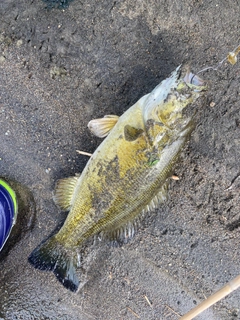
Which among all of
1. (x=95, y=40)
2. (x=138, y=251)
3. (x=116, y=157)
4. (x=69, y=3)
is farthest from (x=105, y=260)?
(x=69, y=3)

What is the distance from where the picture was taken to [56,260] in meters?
2.38

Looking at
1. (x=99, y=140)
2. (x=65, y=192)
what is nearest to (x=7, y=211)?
(x=65, y=192)

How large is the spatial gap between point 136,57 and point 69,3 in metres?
0.60

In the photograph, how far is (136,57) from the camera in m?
2.45

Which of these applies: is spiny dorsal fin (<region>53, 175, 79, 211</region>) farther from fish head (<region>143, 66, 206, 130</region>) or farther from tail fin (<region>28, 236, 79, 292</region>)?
fish head (<region>143, 66, 206, 130</region>)

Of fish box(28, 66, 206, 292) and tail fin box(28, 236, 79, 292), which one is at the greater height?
fish box(28, 66, 206, 292)

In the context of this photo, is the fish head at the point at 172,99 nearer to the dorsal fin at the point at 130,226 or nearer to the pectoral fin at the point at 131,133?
the pectoral fin at the point at 131,133

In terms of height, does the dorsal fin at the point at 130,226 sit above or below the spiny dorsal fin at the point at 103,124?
below

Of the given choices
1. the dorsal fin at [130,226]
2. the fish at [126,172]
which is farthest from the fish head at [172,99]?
the dorsal fin at [130,226]

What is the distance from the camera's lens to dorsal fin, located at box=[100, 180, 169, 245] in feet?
7.45

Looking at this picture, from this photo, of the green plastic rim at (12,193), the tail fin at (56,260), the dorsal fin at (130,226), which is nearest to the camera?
the dorsal fin at (130,226)

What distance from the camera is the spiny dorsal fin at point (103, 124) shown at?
→ 89.5 inches

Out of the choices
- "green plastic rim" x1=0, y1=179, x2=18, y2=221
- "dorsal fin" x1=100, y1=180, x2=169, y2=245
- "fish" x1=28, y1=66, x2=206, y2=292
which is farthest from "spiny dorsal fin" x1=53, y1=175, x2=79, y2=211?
"green plastic rim" x1=0, y1=179, x2=18, y2=221

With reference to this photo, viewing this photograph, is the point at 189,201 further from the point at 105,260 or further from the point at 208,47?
the point at 208,47
